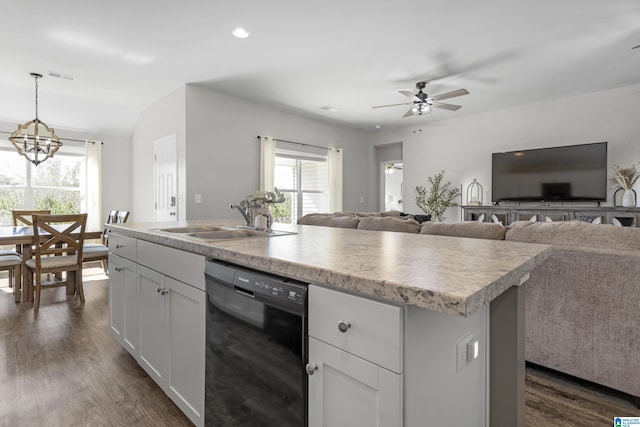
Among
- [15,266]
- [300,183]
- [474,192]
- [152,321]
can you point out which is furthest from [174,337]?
[474,192]

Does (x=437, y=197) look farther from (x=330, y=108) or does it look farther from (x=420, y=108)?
(x=330, y=108)

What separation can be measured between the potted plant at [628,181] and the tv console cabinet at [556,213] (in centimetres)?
24

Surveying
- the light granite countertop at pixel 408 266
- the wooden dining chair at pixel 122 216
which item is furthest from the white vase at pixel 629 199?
the wooden dining chair at pixel 122 216

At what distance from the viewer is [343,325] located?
0.81 meters

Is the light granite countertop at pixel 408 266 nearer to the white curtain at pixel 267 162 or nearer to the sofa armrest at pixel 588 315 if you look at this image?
the sofa armrest at pixel 588 315

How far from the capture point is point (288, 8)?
2.67m

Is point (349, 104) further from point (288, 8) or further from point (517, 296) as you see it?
point (517, 296)

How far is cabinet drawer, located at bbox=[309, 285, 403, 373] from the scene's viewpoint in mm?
717

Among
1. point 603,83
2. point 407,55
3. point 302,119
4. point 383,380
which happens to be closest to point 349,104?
point 302,119

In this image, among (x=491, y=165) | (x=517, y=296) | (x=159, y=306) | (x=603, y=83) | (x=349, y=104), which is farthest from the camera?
(x=491, y=165)

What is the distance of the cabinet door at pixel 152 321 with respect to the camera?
1638mm

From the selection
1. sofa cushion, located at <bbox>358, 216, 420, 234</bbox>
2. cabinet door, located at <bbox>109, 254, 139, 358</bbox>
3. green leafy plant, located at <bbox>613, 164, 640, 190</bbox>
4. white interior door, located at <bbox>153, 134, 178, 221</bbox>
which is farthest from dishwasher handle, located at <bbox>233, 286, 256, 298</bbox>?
green leafy plant, located at <bbox>613, 164, 640, 190</bbox>

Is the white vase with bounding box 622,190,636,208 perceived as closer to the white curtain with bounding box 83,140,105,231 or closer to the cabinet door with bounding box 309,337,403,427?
A: the cabinet door with bounding box 309,337,403,427

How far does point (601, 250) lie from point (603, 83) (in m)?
4.04
